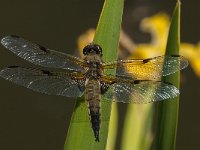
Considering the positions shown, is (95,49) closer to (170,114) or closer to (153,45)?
(170,114)

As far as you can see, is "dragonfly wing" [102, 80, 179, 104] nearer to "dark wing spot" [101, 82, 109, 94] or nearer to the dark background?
"dark wing spot" [101, 82, 109, 94]

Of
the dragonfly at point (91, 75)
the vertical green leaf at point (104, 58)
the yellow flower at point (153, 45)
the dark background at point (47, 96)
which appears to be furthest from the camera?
the dark background at point (47, 96)

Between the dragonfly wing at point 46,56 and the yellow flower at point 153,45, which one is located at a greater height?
the yellow flower at point 153,45

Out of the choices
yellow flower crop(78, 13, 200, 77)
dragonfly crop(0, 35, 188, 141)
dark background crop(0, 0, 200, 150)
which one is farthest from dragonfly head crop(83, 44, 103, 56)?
dark background crop(0, 0, 200, 150)

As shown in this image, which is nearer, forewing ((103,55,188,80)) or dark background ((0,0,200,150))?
forewing ((103,55,188,80))

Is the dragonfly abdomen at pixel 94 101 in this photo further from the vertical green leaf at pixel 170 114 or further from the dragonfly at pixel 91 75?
the vertical green leaf at pixel 170 114

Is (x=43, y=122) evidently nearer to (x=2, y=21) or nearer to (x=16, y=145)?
(x=16, y=145)

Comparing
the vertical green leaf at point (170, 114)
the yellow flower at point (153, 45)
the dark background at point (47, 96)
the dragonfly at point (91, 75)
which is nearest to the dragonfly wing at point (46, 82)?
the dragonfly at point (91, 75)
